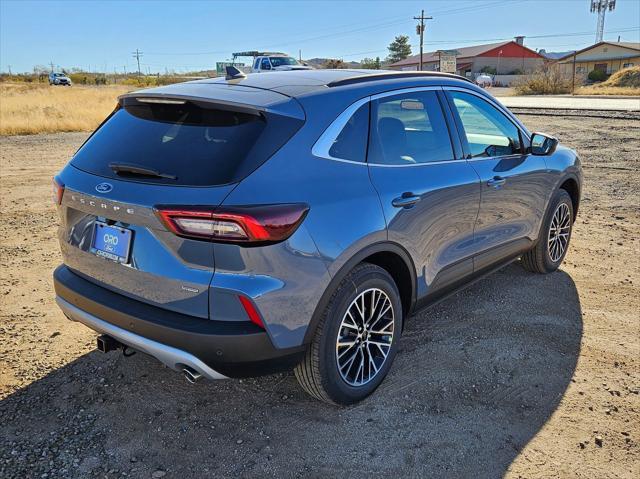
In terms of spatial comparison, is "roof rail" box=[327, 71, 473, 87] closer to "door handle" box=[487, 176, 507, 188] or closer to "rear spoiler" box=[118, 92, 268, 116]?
"rear spoiler" box=[118, 92, 268, 116]

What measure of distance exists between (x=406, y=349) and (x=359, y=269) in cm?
110

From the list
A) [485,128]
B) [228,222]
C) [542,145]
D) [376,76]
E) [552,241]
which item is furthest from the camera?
[552,241]

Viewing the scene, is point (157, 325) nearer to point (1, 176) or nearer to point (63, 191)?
point (63, 191)

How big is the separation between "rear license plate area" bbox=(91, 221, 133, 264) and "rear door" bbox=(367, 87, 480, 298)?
4.27 ft

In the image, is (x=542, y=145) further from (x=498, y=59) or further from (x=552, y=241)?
(x=498, y=59)

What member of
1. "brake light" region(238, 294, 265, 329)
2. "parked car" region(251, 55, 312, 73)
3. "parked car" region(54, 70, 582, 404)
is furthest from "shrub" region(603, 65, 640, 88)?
"brake light" region(238, 294, 265, 329)

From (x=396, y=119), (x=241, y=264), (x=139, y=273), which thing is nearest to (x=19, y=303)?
(x=139, y=273)

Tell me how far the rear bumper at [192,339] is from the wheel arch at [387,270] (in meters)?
0.22

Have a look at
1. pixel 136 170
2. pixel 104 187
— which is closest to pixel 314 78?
pixel 136 170

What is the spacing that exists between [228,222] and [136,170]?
24.5 inches

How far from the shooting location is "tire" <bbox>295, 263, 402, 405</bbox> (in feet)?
8.96

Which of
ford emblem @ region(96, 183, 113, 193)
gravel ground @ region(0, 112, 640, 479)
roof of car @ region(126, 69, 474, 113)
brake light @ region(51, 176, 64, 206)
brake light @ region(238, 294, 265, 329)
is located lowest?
gravel ground @ region(0, 112, 640, 479)

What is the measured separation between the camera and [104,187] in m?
2.63

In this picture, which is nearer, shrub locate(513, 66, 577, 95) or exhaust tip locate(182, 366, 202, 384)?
exhaust tip locate(182, 366, 202, 384)
